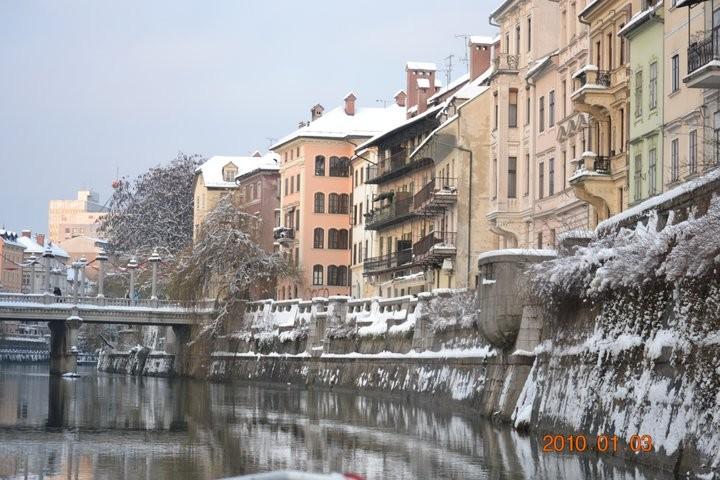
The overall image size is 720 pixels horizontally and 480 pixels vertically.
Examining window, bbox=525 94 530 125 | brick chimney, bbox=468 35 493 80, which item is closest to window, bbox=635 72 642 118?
window, bbox=525 94 530 125

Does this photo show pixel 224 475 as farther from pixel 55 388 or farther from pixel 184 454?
pixel 55 388

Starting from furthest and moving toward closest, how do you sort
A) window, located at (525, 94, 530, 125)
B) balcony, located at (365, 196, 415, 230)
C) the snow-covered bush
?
1. balcony, located at (365, 196, 415, 230)
2. window, located at (525, 94, 530, 125)
3. the snow-covered bush

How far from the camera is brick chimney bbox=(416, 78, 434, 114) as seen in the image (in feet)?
352

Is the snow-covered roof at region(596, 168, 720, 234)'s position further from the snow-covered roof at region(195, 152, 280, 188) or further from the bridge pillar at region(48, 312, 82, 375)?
the snow-covered roof at region(195, 152, 280, 188)

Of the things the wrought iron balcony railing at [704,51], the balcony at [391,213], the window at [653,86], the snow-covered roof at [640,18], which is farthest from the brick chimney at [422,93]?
the wrought iron balcony railing at [704,51]

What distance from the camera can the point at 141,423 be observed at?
47031 millimetres

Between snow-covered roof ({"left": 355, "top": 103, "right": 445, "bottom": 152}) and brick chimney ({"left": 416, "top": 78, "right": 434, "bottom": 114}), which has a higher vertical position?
brick chimney ({"left": 416, "top": 78, "right": 434, "bottom": 114})

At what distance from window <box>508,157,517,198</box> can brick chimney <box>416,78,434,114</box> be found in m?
33.6

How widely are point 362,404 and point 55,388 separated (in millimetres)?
28072

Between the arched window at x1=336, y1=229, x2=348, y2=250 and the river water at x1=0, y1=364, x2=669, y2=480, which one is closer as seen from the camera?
the river water at x1=0, y1=364, x2=669, y2=480

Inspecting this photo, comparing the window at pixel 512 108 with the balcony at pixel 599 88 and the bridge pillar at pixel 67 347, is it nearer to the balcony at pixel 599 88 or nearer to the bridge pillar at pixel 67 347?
the balcony at pixel 599 88

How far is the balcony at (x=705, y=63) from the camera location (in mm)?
41969

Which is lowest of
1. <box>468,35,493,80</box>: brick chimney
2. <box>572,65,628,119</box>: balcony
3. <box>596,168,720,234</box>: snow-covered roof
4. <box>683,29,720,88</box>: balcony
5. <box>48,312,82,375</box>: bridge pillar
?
<box>48,312,82,375</box>: bridge pillar

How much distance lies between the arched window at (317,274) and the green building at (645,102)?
70125mm
